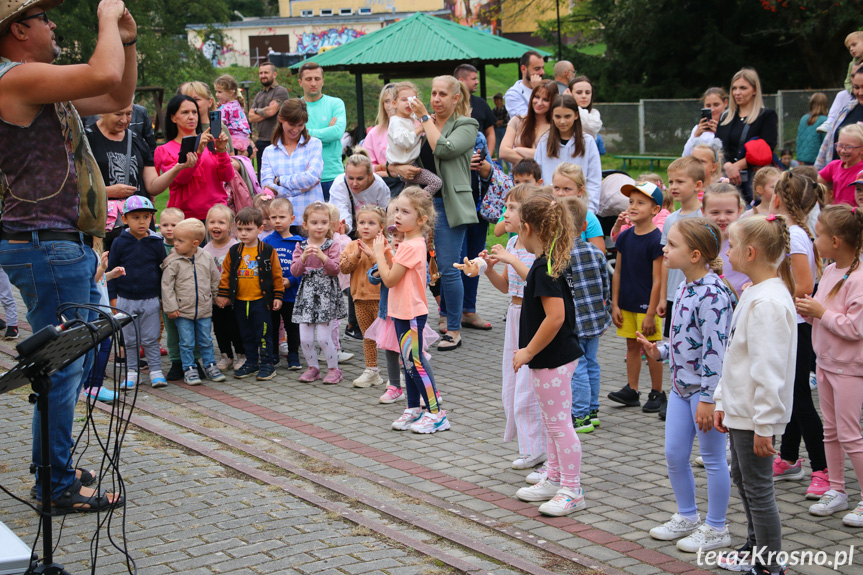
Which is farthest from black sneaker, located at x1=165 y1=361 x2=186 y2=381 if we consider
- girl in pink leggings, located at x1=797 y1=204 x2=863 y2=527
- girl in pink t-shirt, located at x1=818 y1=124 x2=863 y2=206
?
girl in pink t-shirt, located at x1=818 y1=124 x2=863 y2=206

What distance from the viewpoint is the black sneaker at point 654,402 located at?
22.4 feet

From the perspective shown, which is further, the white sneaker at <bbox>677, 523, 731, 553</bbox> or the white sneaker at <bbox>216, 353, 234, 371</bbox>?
the white sneaker at <bbox>216, 353, 234, 371</bbox>

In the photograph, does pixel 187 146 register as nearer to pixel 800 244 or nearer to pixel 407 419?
pixel 407 419

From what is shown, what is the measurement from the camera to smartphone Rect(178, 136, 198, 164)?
8.32m

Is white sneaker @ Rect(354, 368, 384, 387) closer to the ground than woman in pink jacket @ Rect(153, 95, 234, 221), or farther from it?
closer to the ground

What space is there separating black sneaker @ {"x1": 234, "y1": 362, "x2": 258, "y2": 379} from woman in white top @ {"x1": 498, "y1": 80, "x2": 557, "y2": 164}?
135 inches

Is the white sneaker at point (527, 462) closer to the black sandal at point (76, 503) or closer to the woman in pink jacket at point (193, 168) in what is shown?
the black sandal at point (76, 503)

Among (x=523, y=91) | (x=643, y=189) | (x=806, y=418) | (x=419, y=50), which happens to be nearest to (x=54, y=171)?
(x=643, y=189)

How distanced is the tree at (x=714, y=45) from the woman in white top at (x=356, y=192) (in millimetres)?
20708

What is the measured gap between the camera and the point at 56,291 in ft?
15.9

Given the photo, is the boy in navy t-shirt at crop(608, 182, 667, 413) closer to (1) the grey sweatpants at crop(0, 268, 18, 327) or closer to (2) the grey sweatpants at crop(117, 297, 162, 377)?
(2) the grey sweatpants at crop(117, 297, 162, 377)

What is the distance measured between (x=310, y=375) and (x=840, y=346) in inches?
178

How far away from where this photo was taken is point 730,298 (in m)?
4.80

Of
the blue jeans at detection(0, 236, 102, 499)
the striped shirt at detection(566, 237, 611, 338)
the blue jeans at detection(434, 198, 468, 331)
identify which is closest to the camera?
the blue jeans at detection(0, 236, 102, 499)
